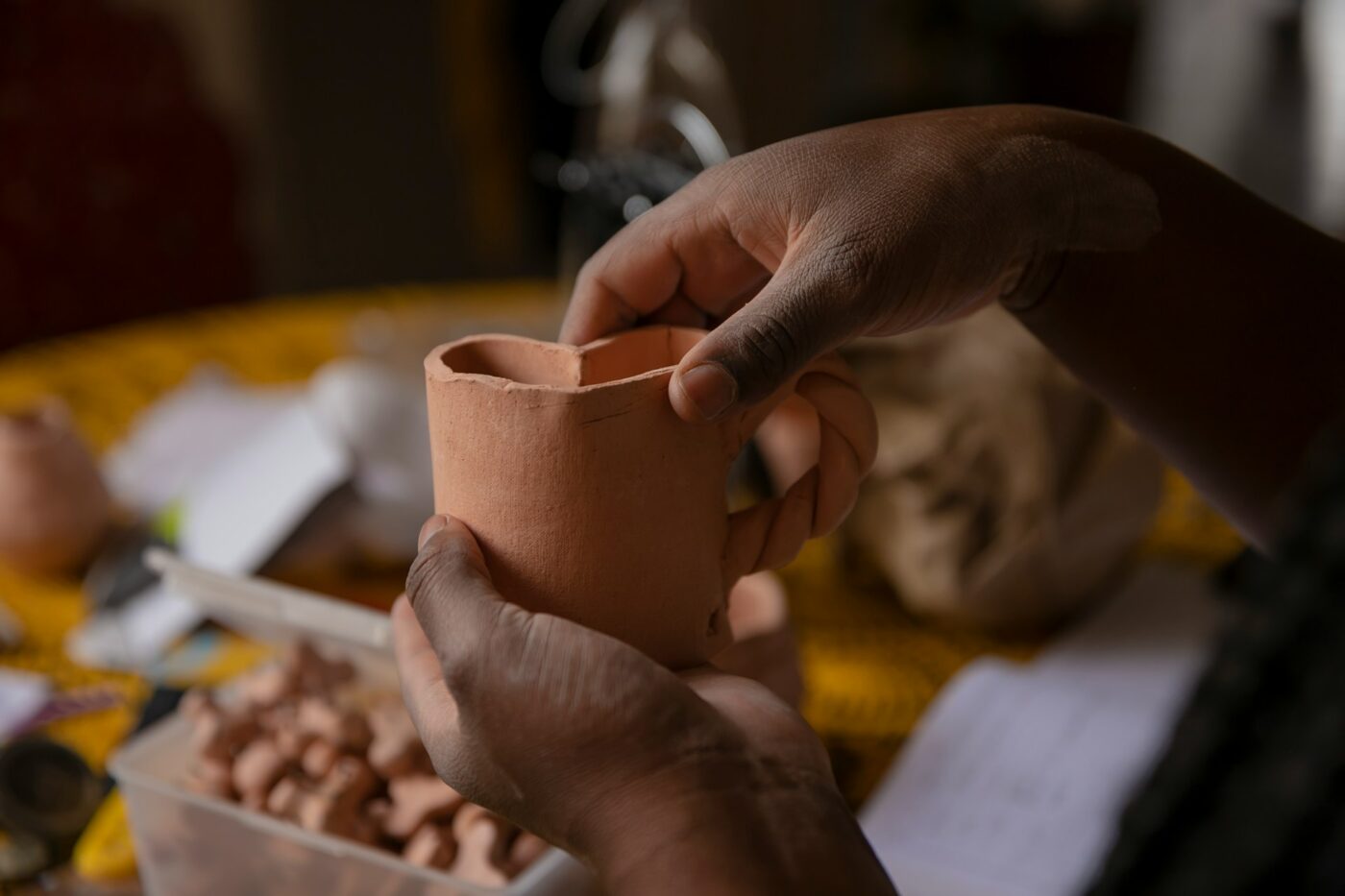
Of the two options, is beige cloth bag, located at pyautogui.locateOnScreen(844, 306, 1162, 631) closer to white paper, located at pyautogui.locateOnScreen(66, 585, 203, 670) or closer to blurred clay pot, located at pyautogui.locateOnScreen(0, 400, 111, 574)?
white paper, located at pyautogui.locateOnScreen(66, 585, 203, 670)

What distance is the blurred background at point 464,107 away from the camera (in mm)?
1957

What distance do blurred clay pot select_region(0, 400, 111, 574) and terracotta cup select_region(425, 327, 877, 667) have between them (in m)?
0.72

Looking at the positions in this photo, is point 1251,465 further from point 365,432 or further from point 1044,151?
point 365,432

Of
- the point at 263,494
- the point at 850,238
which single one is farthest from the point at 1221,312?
the point at 263,494

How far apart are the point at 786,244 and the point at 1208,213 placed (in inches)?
10.5

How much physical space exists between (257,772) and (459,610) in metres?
0.30

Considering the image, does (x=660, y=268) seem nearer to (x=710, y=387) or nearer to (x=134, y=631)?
(x=710, y=387)

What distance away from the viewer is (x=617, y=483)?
0.55 m

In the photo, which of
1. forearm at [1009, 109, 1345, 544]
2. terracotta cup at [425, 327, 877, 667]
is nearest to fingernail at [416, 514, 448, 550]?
terracotta cup at [425, 327, 877, 667]

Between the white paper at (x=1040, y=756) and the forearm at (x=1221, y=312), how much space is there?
0.23 metres

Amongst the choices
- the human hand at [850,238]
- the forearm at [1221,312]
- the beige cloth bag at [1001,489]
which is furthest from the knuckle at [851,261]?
the beige cloth bag at [1001,489]

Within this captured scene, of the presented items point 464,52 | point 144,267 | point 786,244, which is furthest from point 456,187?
point 786,244

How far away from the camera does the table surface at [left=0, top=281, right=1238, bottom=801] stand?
0.99 meters

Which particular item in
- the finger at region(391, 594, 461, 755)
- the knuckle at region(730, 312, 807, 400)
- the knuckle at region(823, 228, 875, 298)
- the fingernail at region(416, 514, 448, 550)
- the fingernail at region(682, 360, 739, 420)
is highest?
the knuckle at region(823, 228, 875, 298)
